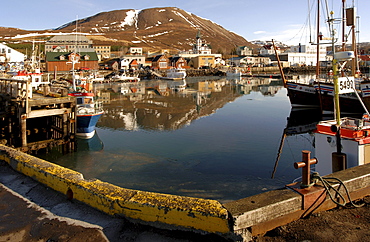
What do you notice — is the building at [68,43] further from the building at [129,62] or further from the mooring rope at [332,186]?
the mooring rope at [332,186]

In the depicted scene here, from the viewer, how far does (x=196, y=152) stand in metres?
13.1

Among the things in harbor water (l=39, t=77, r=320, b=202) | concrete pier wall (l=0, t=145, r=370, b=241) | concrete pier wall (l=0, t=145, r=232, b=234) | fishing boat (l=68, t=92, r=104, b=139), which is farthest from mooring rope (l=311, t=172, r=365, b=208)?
fishing boat (l=68, t=92, r=104, b=139)

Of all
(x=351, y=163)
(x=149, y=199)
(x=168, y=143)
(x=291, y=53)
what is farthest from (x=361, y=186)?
(x=291, y=53)

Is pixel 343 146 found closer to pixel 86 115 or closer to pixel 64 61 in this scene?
pixel 86 115

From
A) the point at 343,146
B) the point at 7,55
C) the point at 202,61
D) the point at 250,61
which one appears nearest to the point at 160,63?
the point at 202,61

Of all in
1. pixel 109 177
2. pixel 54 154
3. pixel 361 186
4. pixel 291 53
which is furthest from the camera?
pixel 291 53

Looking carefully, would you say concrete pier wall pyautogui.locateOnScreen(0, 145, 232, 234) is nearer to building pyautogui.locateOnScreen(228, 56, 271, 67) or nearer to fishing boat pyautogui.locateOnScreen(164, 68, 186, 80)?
fishing boat pyautogui.locateOnScreen(164, 68, 186, 80)

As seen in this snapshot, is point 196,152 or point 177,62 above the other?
point 177,62

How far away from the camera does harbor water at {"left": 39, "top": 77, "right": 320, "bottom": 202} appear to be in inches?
377

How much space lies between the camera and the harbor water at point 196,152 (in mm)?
9570

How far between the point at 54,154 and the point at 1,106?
3945mm

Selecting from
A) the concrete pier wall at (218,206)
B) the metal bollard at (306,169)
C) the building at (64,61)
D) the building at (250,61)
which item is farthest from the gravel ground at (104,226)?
the building at (250,61)

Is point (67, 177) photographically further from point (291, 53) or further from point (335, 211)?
point (291, 53)

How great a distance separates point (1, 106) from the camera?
14.8 meters
